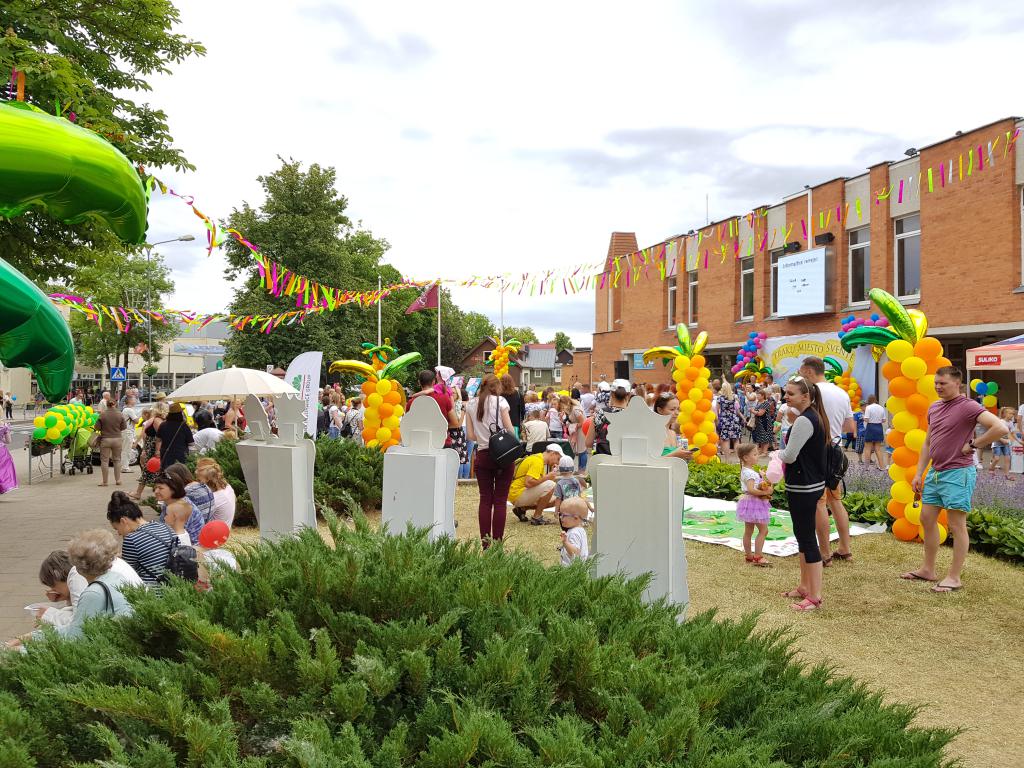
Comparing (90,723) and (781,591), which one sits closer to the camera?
(90,723)

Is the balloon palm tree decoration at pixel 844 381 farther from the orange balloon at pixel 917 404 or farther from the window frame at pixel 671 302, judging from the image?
the window frame at pixel 671 302

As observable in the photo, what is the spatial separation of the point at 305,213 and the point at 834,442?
130ft

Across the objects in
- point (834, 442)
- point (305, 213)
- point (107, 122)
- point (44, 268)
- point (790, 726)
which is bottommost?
point (790, 726)

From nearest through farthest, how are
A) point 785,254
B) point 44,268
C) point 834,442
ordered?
point 834,442 < point 44,268 < point 785,254

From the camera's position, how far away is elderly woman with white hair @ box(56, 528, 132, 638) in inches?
159

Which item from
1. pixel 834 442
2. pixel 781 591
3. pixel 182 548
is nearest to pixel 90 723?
pixel 182 548

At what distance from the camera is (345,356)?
145 feet

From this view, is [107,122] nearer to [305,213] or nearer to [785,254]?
[785,254]

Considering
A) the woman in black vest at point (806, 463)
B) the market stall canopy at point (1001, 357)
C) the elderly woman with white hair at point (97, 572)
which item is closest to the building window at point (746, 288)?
the market stall canopy at point (1001, 357)

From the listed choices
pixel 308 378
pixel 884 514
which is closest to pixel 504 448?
pixel 884 514

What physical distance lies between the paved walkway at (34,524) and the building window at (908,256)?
66.7ft

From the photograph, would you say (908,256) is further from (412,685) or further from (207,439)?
(412,685)

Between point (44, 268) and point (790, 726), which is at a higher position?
point (44, 268)

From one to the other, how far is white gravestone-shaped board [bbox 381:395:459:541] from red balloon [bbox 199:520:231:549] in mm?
1739
